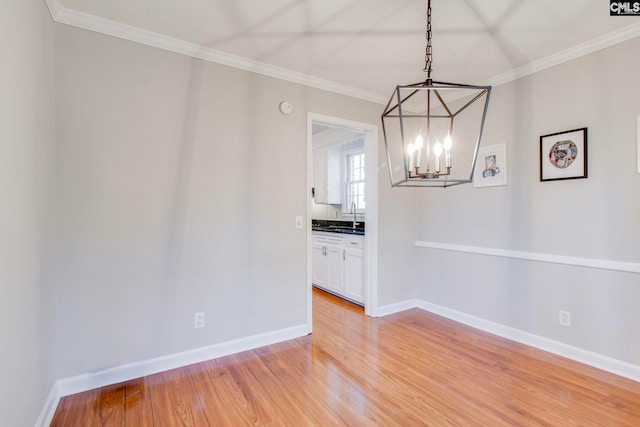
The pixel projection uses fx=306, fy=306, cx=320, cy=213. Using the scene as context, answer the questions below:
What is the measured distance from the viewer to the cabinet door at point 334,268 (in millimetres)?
4070

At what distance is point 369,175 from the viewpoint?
345 cm

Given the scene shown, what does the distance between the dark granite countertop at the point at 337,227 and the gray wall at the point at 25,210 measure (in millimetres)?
2871

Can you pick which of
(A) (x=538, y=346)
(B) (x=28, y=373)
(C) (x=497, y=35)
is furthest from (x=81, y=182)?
(A) (x=538, y=346)

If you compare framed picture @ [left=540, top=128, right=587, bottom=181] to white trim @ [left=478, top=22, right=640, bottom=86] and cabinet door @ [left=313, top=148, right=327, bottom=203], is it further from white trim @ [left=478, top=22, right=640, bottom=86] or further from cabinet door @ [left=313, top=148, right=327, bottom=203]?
cabinet door @ [left=313, top=148, right=327, bottom=203]

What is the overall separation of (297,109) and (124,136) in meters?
1.45

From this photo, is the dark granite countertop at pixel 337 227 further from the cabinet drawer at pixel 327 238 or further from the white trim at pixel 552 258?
the white trim at pixel 552 258

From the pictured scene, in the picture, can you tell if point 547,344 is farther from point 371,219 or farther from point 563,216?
point 371,219

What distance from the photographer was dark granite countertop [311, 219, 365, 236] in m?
3.98

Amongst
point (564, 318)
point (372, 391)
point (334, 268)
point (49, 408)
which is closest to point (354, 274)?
point (334, 268)

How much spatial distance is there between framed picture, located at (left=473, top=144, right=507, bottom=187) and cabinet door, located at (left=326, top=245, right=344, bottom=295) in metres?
1.84

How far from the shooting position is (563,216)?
8.26 ft

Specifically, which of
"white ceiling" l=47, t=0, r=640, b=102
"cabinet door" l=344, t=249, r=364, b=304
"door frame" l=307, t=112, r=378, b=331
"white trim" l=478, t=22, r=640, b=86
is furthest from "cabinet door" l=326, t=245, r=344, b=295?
"white trim" l=478, t=22, r=640, b=86

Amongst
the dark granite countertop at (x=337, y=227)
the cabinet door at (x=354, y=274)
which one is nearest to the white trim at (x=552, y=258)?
the cabinet door at (x=354, y=274)

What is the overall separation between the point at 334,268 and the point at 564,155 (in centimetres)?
275
